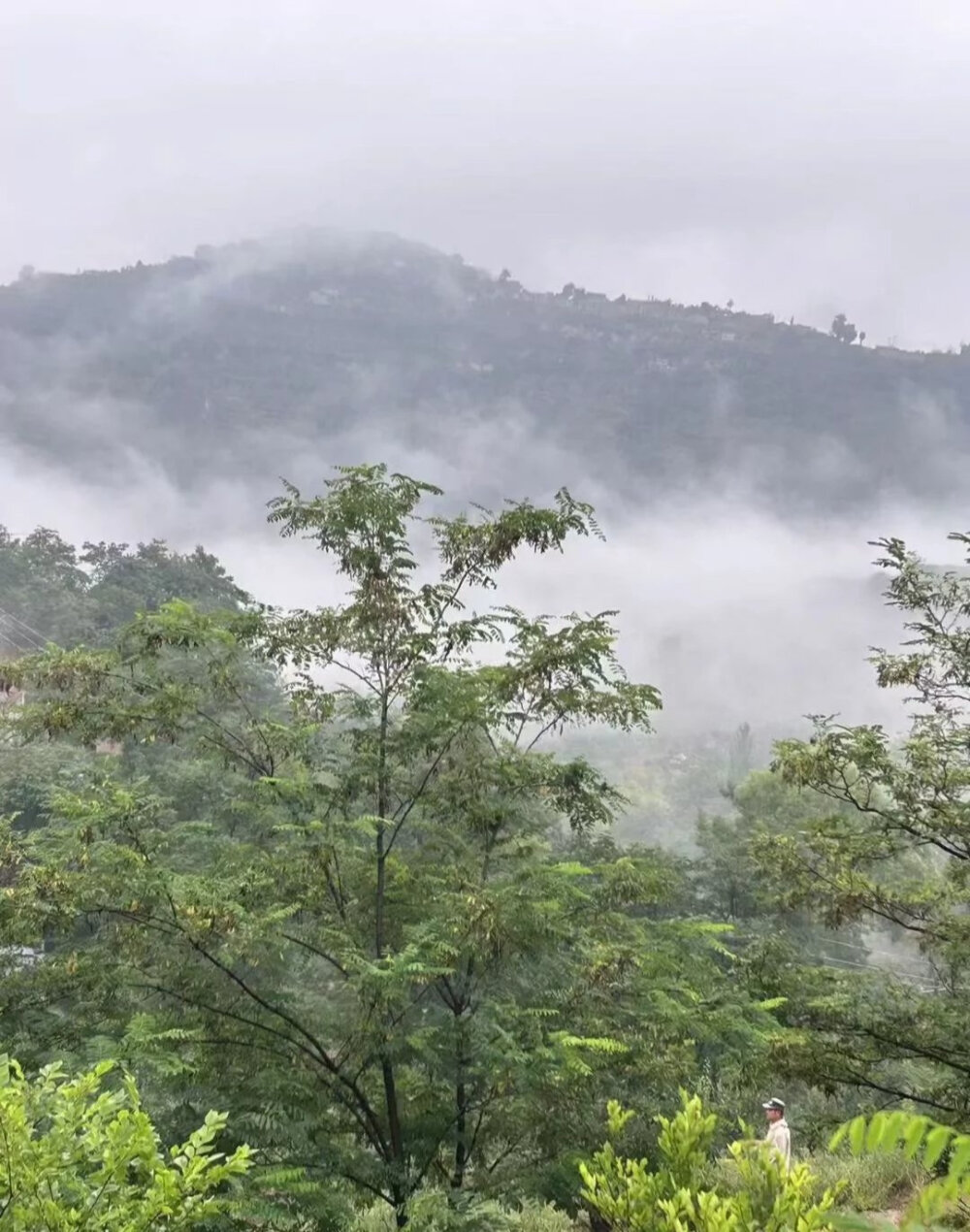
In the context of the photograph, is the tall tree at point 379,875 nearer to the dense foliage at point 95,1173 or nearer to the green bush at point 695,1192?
the green bush at point 695,1192

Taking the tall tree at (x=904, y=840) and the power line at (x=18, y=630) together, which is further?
the power line at (x=18, y=630)

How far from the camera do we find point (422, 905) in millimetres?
6898

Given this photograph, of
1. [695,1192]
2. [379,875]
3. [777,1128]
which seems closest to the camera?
[695,1192]

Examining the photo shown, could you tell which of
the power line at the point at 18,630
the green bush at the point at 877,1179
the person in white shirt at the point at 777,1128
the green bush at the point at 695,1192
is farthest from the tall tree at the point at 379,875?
the power line at the point at 18,630

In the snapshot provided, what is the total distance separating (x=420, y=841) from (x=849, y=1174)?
23.3 ft

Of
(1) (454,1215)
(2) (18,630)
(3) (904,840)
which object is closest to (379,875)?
(1) (454,1215)

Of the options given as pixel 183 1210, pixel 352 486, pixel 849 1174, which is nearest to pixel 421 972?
pixel 183 1210

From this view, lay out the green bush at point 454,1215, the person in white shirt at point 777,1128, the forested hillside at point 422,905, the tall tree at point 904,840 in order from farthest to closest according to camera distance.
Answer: the person in white shirt at point 777,1128 < the tall tree at point 904,840 < the forested hillside at point 422,905 < the green bush at point 454,1215

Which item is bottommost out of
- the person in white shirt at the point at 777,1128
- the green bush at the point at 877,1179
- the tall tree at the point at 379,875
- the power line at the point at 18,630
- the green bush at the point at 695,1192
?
the green bush at the point at 877,1179

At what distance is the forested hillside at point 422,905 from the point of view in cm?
565

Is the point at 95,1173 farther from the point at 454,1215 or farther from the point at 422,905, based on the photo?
the point at 422,905

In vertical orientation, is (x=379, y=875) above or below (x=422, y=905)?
above

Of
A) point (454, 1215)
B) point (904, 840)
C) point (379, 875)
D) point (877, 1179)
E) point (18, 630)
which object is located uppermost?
point (18, 630)

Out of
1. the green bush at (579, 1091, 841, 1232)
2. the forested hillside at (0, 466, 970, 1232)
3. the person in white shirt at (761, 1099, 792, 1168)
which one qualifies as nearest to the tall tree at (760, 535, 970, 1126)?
the forested hillside at (0, 466, 970, 1232)
